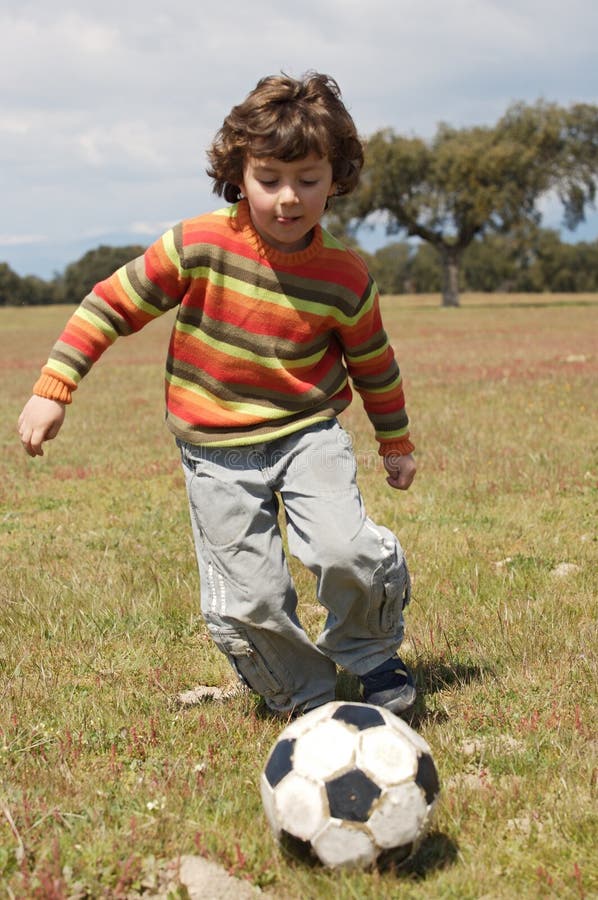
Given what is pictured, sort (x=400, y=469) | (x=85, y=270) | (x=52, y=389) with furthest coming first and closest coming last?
(x=85, y=270), (x=400, y=469), (x=52, y=389)

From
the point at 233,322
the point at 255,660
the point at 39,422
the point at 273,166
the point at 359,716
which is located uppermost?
the point at 273,166

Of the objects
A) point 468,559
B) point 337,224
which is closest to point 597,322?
point 337,224

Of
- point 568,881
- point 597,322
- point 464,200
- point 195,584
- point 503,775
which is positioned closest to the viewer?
point 568,881

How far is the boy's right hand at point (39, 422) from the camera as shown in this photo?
3.69m

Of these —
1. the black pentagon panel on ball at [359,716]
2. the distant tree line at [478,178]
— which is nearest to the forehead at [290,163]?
the black pentagon panel on ball at [359,716]

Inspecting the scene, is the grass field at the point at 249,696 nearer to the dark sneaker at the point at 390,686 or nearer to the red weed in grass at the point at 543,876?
the red weed in grass at the point at 543,876

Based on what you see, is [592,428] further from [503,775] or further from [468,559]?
[503,775]

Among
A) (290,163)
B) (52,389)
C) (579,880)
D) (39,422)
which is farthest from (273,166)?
(579,880)

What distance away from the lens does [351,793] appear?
293 cm

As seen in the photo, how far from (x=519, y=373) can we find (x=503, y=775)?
14.5m

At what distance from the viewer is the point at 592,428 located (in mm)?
10750

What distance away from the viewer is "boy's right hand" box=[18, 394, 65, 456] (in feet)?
12.1

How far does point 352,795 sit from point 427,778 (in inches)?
10.3

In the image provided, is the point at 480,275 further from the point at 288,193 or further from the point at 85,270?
the point at 288,193
